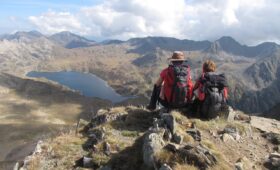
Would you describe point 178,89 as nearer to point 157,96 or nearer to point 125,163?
point 157,96

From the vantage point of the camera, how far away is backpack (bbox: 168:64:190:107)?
1619 cm

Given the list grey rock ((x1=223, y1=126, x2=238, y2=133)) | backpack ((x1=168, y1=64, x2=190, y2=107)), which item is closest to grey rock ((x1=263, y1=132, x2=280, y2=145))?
grey rock ((x1=223, y1=126, x2=238, y2=133))

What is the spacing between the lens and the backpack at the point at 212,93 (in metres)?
16.7

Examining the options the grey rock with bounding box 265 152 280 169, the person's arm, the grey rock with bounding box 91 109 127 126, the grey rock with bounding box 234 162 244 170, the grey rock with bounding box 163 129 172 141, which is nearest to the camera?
the grey rock with bounding box 234 162 244 170

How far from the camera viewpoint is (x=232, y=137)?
593 inches

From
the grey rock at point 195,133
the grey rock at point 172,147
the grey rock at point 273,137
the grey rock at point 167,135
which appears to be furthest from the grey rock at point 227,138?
the grey rock at point 172,147

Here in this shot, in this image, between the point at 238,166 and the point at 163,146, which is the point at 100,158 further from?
the point at 238,166

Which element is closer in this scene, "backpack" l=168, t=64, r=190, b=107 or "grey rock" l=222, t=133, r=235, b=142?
"grey rock" l=222, t=133, r=235, b=142

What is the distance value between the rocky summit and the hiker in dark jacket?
58 cm

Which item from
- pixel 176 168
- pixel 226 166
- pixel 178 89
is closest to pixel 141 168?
pixel 176 168

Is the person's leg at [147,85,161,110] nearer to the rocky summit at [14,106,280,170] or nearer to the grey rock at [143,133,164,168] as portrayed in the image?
the rocky summit at [14,106,280,170]

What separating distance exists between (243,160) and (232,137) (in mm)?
2912

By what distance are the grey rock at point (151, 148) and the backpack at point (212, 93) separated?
5.15 metres

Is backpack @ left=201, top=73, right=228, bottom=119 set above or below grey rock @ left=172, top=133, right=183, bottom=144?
above
